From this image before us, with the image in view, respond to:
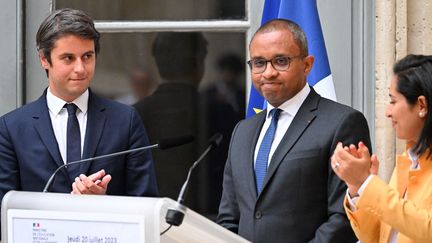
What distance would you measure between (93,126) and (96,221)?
1072 millimetres

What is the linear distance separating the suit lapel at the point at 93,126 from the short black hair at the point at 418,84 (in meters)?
1.20

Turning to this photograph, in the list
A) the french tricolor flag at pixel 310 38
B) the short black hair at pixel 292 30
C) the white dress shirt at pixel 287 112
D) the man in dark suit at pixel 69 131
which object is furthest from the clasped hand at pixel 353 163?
the french tricolor flag at pixel 310 38

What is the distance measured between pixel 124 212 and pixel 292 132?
1083mm

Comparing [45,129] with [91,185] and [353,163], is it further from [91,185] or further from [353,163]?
[353,163]

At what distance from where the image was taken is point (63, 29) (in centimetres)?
377

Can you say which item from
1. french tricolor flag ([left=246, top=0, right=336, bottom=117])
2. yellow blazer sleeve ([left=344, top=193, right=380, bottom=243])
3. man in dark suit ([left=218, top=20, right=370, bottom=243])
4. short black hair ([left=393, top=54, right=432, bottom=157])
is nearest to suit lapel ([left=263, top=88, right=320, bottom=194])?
man in dark suit ([left=218, top=20, right=370, bottom=243])

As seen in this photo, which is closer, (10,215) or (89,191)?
(10,215)

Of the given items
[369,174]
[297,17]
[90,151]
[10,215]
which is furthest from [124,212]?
[297,17]

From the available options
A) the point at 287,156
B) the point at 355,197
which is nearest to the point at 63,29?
the point at 287,156

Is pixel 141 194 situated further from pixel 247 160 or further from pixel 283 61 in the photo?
pixel 283 61

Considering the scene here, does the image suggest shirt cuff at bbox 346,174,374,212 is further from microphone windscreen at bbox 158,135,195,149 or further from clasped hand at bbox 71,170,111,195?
clasped hand at bbox 71,170,111,195

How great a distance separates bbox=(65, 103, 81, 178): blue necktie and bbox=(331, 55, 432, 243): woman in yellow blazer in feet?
3.53

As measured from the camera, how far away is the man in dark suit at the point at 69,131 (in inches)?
148

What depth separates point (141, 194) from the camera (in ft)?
12.5
